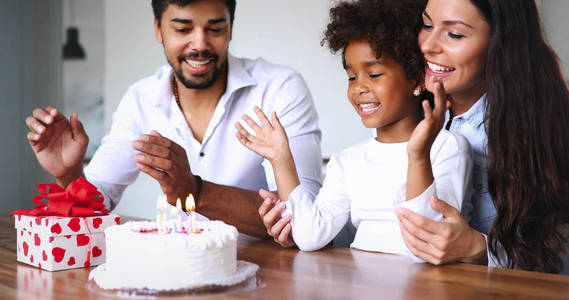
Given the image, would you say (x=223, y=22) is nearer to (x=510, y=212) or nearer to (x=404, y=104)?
(x=404, y=104)

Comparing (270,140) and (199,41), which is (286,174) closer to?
(270,140)

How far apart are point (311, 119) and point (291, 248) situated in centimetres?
86

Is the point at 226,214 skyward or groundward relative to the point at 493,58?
groundward

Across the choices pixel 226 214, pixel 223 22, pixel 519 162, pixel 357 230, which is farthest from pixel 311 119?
pixel 519 162

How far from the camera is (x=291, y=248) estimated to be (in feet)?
4.99

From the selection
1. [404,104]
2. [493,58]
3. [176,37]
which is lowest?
[404,104]

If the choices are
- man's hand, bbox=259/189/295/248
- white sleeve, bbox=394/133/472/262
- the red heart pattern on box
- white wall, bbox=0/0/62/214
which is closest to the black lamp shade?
white wall, bbox=0/0/62/214

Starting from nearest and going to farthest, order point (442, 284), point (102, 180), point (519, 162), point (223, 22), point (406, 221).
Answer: point (442, 284) → point (406, 221) → point (519, 162) → point (223, 22) → point (102, 180)

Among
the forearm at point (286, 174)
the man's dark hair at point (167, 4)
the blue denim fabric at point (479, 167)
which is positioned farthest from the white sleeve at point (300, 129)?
the blue denim fabric at point (479, 167)

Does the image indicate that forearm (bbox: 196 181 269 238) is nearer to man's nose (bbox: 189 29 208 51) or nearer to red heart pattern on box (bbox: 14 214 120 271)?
red heart pattern on box (bbox: 14 214 120 271)

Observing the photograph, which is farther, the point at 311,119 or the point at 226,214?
the point at 311,119

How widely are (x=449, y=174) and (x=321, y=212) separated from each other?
34 cm

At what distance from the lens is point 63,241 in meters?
1.24

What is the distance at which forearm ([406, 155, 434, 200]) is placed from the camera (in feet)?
4.26
